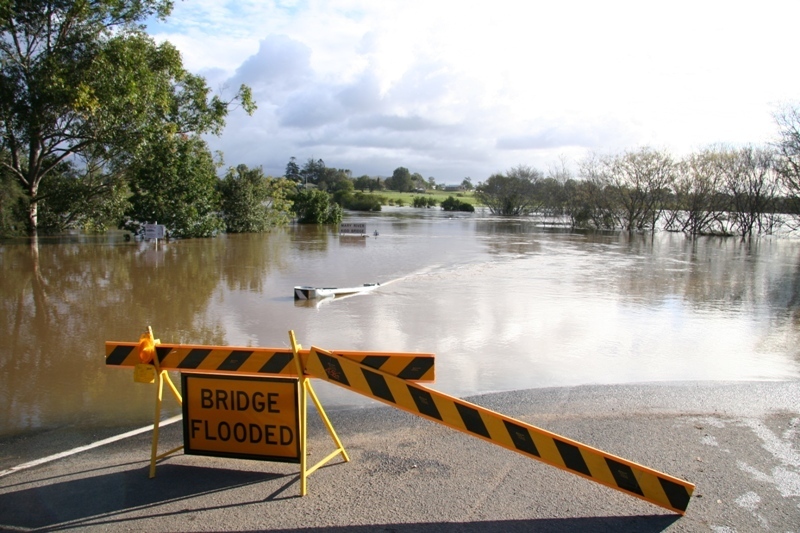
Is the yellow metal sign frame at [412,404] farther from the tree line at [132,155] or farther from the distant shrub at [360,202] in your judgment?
the distant shrub at [360,202]

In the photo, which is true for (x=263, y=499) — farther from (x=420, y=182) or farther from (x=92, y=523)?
(x=420, y=182)

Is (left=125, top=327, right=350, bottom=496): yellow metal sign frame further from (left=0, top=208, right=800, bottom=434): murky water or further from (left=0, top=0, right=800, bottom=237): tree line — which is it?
(left=0, top=0, right=800, bottom=237): tree line

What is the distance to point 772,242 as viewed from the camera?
33375mm

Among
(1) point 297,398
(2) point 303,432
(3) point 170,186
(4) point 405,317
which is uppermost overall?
(3) point 170,186

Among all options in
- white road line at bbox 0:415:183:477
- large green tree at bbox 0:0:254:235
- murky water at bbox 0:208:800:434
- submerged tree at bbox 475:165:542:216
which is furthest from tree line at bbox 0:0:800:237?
submerged tree at bbox 475:165:542:216

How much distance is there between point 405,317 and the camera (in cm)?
1019

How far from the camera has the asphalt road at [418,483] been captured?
3.65 metres

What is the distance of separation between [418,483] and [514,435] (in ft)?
2.46

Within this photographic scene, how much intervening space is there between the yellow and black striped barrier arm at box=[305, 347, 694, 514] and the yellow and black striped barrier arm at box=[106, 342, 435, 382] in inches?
2.8

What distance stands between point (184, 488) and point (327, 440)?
1.18 m

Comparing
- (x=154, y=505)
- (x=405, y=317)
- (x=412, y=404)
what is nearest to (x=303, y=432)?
(x=412, y=404)

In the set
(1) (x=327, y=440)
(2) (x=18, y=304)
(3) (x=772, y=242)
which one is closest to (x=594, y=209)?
(3) (x=772, y=242)

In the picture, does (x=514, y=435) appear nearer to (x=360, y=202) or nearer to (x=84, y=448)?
(x=84, y=448)

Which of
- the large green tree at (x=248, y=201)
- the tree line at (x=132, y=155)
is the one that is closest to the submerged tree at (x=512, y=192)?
the tree line at (x=132, y=155)
